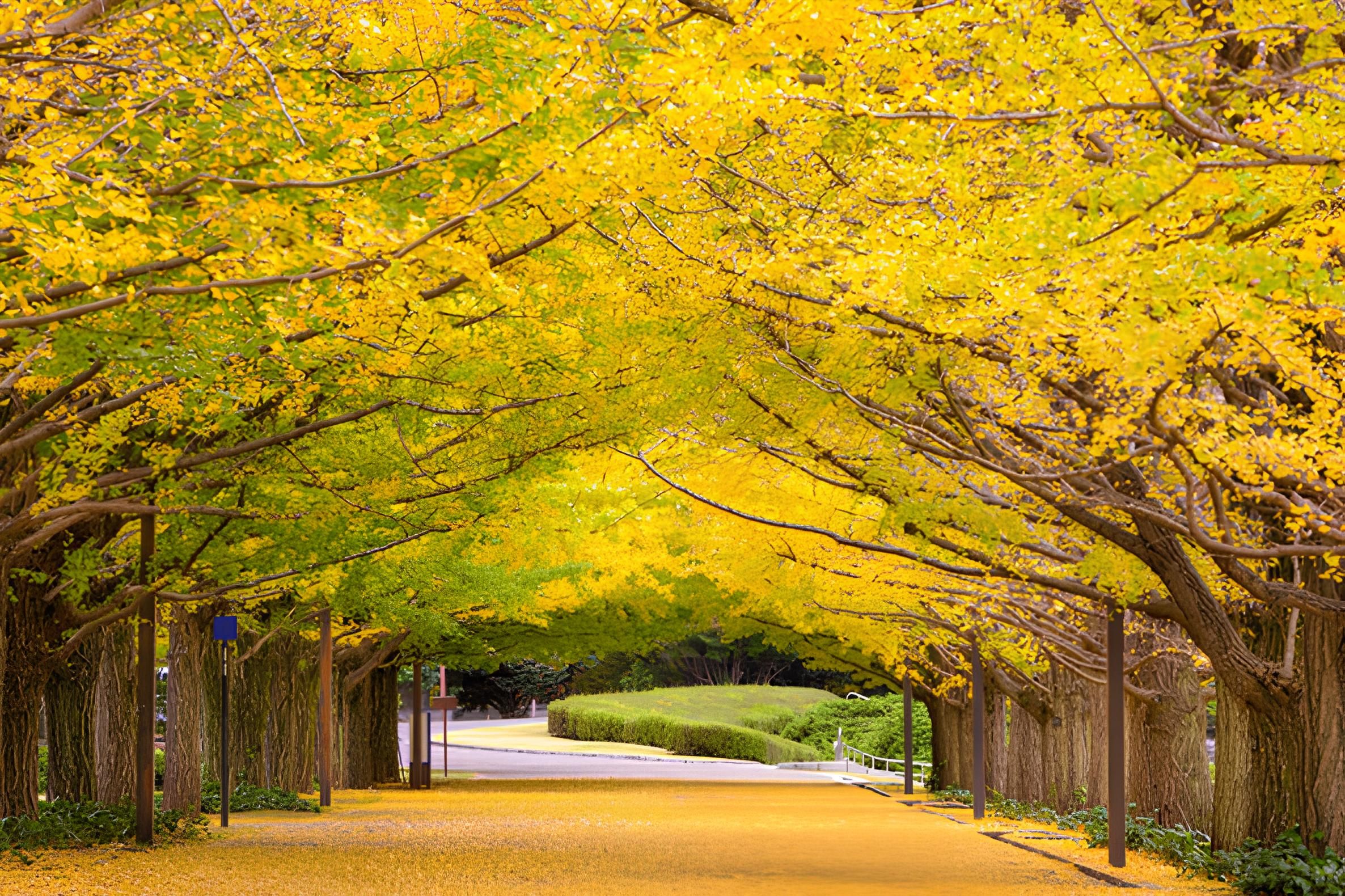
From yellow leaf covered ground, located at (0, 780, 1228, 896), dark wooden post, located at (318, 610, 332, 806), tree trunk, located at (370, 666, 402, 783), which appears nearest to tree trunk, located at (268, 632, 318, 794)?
dark wooden post, located at (318, 610, 332, 806)

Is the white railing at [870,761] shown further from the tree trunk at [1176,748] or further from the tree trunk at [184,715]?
the tree trunk at [184,715]

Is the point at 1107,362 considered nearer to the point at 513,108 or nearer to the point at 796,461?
the point at 513,108

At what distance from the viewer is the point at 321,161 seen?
8234 millimetres

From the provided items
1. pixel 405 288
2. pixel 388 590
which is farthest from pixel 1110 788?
pixel 388 590

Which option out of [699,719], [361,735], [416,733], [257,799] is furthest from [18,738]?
[699,719]

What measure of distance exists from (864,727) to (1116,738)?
4325 cm

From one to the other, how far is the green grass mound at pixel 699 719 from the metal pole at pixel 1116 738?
42772 millimetres

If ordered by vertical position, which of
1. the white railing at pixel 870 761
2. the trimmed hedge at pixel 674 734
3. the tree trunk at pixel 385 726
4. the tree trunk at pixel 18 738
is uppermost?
the tree trunk at pixel 18 738

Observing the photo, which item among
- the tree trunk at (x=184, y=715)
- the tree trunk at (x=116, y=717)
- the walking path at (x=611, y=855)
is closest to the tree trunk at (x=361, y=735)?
the walking path at (x=611, y=855)

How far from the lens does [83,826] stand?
17125 mm

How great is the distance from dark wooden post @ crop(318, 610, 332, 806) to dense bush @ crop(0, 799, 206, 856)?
6364 mm

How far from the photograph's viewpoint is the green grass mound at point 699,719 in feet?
196

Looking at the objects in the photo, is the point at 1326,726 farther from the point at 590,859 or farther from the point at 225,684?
the point at 225,684

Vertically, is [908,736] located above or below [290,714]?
below
